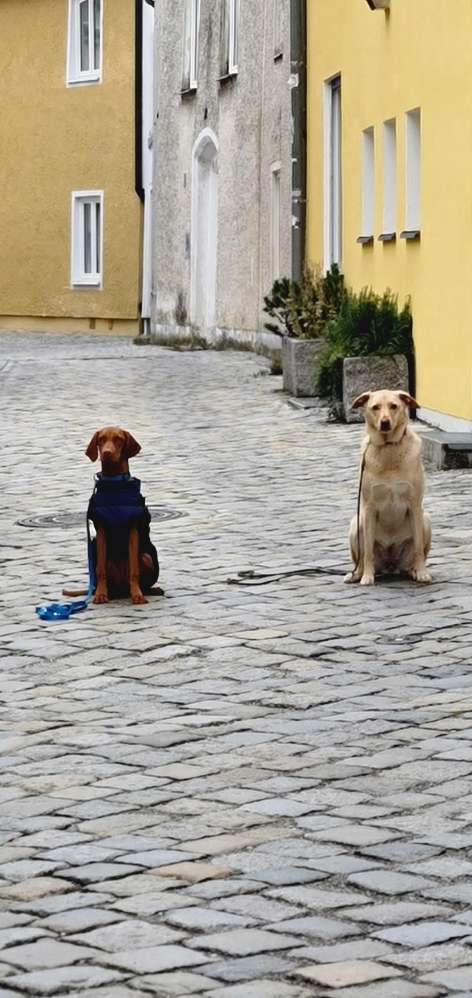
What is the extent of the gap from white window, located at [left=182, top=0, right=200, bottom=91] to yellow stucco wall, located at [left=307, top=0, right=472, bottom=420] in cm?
868

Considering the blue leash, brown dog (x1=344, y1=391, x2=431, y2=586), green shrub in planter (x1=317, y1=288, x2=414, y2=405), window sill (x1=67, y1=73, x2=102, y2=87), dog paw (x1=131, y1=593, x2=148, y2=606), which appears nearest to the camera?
the blue leash

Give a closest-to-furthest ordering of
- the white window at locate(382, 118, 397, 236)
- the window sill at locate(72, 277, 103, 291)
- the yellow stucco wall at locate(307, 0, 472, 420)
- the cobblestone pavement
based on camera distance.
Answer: the cobblestone pavement, the yellow stucco wall at locate(307, 0, 472, 420), the white window at locate(382, 118, 397, 236), the window sill at locate(72, 277, 103, 291)

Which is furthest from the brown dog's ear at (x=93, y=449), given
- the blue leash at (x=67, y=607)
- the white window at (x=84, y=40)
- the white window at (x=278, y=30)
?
the white window at (x=84, y=40)

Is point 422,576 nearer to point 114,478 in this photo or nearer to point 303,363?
point 114,478

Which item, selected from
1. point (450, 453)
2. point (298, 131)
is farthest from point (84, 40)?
point (450, 453)

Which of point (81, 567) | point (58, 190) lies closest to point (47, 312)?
point (58, 190)

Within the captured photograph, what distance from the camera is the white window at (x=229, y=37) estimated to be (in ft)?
90.8

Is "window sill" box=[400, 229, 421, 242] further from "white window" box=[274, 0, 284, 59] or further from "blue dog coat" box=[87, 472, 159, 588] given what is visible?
"blue dog coat" box=[87, 472, 159, 588]

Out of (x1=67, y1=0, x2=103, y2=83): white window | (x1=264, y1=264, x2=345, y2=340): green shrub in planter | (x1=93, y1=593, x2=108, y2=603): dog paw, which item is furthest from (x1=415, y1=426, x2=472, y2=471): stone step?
(x1=67, y1=0, x2=103, y2=83): white window

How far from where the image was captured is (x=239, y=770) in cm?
605

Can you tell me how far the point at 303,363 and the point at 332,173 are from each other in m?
3.56

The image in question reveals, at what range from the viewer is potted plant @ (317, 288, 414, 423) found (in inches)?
689

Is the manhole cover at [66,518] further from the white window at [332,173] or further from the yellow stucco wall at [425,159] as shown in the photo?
the white window at [332,173]

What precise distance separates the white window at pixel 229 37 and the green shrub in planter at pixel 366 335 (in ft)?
33.5
